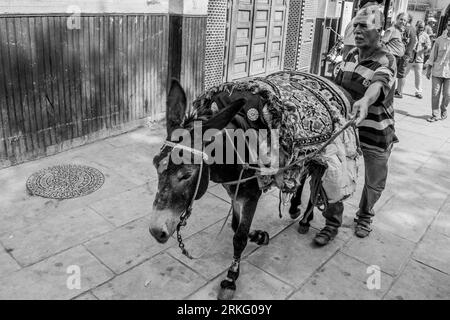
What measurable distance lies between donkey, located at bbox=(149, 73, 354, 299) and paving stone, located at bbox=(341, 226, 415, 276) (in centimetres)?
160

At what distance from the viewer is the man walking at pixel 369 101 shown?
13.0 ft

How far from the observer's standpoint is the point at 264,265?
13.5 feet

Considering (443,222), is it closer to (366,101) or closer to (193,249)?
(366,101)

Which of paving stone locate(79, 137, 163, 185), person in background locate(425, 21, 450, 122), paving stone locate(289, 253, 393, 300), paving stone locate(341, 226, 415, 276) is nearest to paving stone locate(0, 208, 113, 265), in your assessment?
paving stone locate(79, 137, 163, 185)

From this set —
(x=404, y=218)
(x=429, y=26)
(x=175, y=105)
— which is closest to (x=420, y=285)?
(x=404, y=218)

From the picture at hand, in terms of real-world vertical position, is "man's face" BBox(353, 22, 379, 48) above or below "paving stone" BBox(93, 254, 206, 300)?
above

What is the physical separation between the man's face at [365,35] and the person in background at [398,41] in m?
0.75

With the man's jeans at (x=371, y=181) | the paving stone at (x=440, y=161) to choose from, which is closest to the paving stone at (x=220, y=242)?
the man's jeans at (x=371, y=181)

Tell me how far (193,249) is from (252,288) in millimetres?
825

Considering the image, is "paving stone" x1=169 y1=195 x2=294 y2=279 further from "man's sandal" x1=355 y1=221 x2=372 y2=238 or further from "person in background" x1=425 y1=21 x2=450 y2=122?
"person in background" x1=425 y1=21 x2=450 y2=122

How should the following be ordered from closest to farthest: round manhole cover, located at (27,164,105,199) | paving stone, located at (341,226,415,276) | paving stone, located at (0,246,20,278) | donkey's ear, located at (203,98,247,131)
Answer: donkey's ear, located at (203,98,247,131), paving stone, located at (0,246,20,278), paving stone, located at (341,226,415,276), round manhole cover, located at (27,164,105,199)

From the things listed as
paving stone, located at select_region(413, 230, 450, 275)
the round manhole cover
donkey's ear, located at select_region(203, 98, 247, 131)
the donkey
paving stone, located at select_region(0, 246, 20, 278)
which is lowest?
paving stone, located at select_region(413, 230, 450, 275)

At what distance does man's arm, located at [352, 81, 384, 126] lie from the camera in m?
3.69
